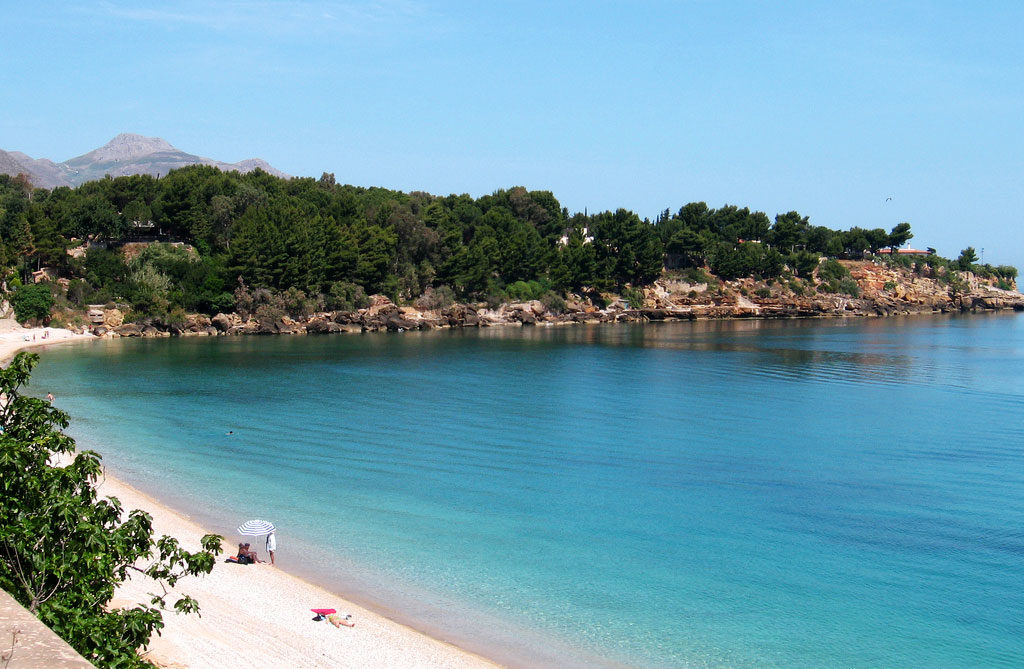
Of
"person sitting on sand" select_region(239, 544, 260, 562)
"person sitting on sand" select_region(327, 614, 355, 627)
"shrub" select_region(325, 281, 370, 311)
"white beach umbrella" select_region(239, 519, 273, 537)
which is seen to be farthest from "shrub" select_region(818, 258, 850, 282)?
"person sitting on sand" select_region(327, 614, 355, 627)

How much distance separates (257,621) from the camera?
1398 centimetres

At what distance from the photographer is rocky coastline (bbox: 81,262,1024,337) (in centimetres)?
7256

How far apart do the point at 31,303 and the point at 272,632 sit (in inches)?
2425

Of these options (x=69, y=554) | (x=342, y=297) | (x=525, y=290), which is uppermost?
(x=525, y=290)

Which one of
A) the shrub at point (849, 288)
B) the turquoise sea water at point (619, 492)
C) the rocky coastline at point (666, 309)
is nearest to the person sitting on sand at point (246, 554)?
the turquoise sea water at point (619, 492)

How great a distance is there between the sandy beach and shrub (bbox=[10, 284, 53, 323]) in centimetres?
5724

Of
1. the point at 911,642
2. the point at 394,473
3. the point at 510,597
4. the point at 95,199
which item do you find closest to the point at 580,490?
the point at 394,473

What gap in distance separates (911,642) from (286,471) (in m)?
18.1

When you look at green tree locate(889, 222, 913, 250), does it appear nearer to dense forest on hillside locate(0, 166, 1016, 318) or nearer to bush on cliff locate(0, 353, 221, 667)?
dense forest on hillside locate(0, 166, 1016, 318)

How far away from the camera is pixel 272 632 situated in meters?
13.5

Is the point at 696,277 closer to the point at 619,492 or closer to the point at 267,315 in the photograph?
the point at 267,315

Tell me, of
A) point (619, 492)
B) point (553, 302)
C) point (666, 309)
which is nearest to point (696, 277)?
point (666, 309)

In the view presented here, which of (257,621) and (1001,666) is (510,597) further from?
(1001,666)

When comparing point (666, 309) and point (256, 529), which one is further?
point (666, 309)
